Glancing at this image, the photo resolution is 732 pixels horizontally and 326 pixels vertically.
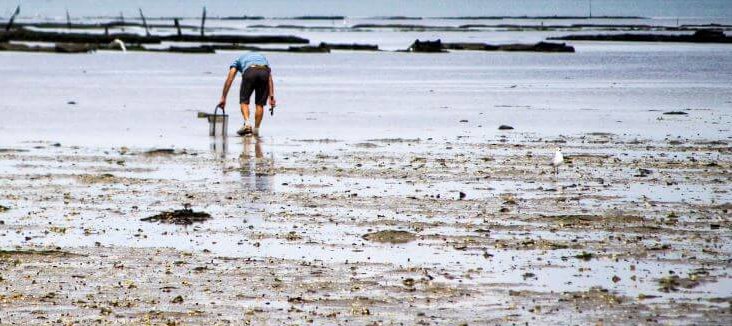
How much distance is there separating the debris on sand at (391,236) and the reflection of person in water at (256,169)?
3573 mm

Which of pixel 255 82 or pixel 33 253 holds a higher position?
pixel 255 82

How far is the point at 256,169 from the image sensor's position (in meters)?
17.2

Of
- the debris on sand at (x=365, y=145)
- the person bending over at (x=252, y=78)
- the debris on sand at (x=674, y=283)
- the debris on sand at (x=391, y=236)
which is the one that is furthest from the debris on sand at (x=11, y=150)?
the debris on sand at (x=674, y=283)

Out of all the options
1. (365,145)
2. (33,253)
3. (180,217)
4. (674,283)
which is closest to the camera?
(674,283)

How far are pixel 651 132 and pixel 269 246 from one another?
13.1 meters

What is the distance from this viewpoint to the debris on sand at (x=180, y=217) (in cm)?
1259

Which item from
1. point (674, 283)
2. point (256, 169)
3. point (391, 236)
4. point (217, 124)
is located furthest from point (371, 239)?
point (217, 124)

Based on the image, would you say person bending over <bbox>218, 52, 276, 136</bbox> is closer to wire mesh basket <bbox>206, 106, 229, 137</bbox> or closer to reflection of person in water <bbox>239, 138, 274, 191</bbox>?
wire mesh basket <bbox>206, 106, 229, 137</bbox>

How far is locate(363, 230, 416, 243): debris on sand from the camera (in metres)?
11.4

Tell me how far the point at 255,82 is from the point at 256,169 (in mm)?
6277

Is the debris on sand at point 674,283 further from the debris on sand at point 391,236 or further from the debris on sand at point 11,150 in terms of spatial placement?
the debris on sand at point 11,150

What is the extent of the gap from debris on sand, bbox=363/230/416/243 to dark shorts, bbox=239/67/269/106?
11.8 meters

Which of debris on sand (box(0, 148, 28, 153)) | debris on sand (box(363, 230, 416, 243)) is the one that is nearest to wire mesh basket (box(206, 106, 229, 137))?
debris on sand (box(0, 148, 28, 153))

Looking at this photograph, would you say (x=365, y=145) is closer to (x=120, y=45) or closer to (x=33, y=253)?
(x=33, y=253)
